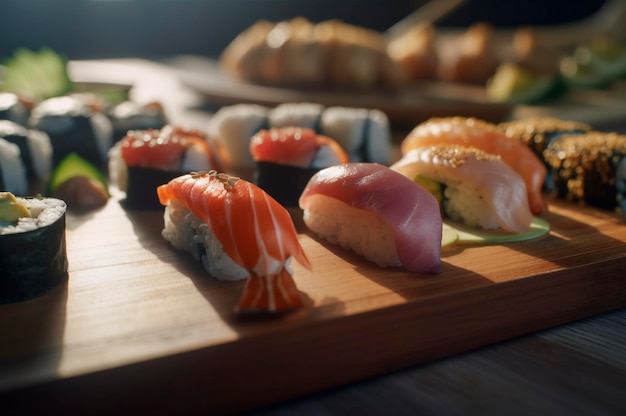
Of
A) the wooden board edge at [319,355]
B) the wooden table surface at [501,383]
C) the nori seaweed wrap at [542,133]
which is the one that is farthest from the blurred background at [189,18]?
the wooden board edge at [319,355]

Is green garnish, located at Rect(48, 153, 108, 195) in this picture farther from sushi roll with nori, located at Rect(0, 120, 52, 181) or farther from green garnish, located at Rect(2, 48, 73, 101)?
green garnish, located at Rect(2, 48, 73, 101)

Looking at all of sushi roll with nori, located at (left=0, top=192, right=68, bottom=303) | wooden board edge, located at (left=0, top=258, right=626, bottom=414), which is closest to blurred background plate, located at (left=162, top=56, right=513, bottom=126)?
wooden board edge, located at (left=0, top=258, right=626, bottom=414)

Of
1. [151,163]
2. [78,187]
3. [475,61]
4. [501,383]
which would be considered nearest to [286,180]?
[151,163]

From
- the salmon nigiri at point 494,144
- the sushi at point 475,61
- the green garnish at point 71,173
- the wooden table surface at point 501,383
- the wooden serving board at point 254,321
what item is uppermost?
the sushi at point 475,61

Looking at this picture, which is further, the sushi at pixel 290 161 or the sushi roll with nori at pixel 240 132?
the sushi roll with nori at pixel 240 132

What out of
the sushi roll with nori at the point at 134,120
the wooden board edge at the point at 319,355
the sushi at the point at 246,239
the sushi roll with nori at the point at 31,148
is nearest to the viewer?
the wooden board edge at the point at 319,355

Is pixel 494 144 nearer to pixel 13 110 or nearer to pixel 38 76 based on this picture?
pixel 13 110

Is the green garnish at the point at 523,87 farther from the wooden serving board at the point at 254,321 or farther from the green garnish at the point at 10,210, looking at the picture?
the green garnish at the point at 10,210

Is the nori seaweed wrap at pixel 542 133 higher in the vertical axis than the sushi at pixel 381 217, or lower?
higher
